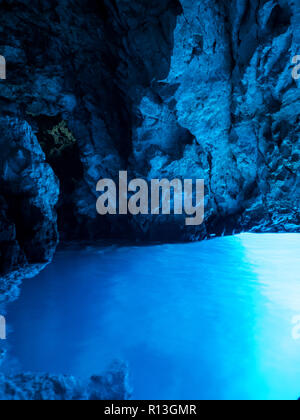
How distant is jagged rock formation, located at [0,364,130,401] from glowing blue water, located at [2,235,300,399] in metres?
0.31

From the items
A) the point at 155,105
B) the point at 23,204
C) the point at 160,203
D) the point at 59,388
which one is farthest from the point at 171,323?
the point at 155,105

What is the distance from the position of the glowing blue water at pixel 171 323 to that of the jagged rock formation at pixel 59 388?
0.31 meters

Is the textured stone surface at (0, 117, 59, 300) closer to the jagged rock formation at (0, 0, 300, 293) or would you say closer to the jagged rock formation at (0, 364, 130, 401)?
the jagged rock formation at (0, 0, 300, 293)

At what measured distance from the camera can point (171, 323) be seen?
411cm

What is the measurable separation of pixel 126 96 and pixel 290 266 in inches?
242

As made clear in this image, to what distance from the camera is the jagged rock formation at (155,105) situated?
17.8ft

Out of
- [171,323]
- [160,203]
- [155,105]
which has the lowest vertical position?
[171,323]

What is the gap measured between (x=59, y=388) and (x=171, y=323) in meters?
2.04

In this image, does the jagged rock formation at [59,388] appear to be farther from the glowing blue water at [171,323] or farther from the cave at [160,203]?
the glowing blue water at [171,323]

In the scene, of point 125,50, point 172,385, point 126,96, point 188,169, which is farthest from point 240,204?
point 172,385

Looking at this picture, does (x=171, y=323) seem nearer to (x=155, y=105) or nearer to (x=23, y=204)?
(x=23, y=204)

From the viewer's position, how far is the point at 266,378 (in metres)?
3.04

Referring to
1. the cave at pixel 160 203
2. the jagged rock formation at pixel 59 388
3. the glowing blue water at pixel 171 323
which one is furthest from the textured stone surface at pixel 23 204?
the jagged rock formation at pixel 59 388
